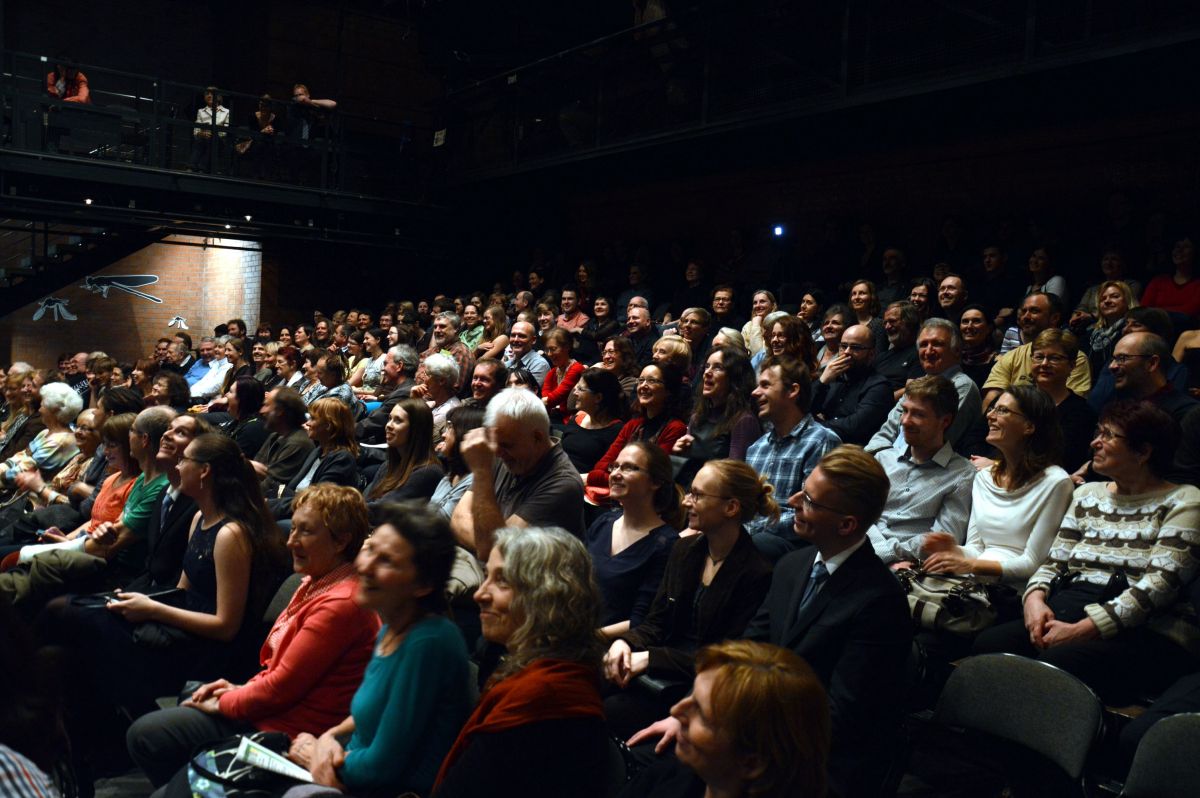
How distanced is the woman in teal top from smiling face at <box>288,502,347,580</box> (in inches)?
16.2

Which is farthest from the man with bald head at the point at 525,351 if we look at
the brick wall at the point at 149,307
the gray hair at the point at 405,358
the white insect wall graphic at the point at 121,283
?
the white insect wall graphic at the point at 121,283

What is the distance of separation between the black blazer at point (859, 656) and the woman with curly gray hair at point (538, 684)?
545 millimetres

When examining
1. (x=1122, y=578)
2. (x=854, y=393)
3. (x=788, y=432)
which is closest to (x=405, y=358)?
(x=854, y=393)

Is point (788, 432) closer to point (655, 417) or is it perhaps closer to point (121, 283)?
point (655, 417)

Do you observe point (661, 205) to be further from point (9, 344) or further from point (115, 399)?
point (9, 344)

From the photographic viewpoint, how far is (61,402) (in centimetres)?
638

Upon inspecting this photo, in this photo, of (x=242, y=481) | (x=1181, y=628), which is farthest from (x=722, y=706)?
(x=242, y=481)

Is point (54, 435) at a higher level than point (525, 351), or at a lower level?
lower

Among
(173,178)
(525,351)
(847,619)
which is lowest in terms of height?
(847,619)

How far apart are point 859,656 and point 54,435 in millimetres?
5797

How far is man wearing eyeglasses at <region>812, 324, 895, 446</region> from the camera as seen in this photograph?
15.6ft

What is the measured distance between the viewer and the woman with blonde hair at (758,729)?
63.8 inches

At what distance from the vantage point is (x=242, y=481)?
332 centimetres

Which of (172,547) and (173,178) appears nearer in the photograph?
(172,547)
